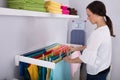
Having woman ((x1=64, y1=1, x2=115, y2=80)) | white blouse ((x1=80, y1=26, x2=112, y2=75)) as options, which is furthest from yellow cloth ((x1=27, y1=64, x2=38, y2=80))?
white blouse ((x1=80, y1=26, x2=112, y2=75))

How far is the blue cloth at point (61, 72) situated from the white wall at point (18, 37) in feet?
1.21

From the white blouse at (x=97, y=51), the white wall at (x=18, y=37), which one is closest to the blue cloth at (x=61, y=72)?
the white blouse at (x=97, y=51)

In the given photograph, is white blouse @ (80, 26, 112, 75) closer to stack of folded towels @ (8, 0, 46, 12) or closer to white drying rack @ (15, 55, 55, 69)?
white drying rack @ (15, 55, 55, 69)

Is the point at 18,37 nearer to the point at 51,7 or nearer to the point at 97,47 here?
the point at 51,7

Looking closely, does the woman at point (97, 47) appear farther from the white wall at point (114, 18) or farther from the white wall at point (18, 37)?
the white wall at point (114, 18)

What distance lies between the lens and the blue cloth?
147 cm

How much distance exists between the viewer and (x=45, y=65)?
54.3 inches

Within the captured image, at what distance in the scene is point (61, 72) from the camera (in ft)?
5.32

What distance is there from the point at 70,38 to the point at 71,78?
1.04 meters

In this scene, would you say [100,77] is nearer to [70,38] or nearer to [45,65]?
[45,65]

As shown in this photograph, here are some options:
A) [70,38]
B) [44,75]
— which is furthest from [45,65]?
[70,38]

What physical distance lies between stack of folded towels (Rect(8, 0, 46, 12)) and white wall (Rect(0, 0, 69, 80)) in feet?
0.43

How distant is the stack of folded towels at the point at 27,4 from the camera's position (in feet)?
3.99

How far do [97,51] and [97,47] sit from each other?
2.6 inches
